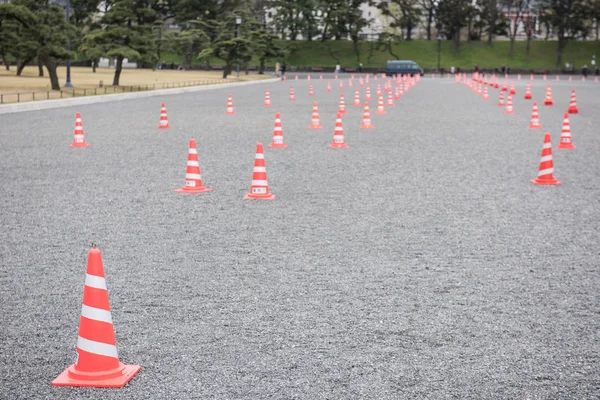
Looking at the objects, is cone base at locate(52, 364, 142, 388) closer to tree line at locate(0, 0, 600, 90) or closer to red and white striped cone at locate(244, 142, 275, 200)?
red and white striped cone at locate(244, 142, 275, 200)

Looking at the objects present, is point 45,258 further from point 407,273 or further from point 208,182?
point 208,182

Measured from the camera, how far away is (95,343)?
4484 mm

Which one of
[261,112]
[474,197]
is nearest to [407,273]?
[474,197]

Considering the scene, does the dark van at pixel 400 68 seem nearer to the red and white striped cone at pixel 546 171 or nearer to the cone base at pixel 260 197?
the red and white striped cone at pixel 546 171

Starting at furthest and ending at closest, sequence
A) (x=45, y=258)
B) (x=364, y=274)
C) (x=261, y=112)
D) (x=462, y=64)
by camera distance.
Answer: (x=462, y=64), (x=261, y=112), (x=45, y=258), (x=364, y=274)

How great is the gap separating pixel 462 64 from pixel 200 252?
10167cm

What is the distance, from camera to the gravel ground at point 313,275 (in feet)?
15.6

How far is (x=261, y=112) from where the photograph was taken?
29.7m

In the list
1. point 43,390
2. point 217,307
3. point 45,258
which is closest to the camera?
point 43,390

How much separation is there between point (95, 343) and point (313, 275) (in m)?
2.78

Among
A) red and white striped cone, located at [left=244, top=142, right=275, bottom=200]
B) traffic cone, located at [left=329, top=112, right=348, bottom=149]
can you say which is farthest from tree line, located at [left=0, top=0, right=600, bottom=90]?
red and white striped cone, located at [left=244, top=142, right=275, bottom=200]

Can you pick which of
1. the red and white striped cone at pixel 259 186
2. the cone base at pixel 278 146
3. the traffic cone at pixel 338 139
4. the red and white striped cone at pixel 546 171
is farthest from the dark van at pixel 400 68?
the red and white striped cone at pixel 259 186

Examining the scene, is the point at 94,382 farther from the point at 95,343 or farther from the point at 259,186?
the point at 259,186

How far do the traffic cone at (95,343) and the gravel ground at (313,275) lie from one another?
0.29 ft
